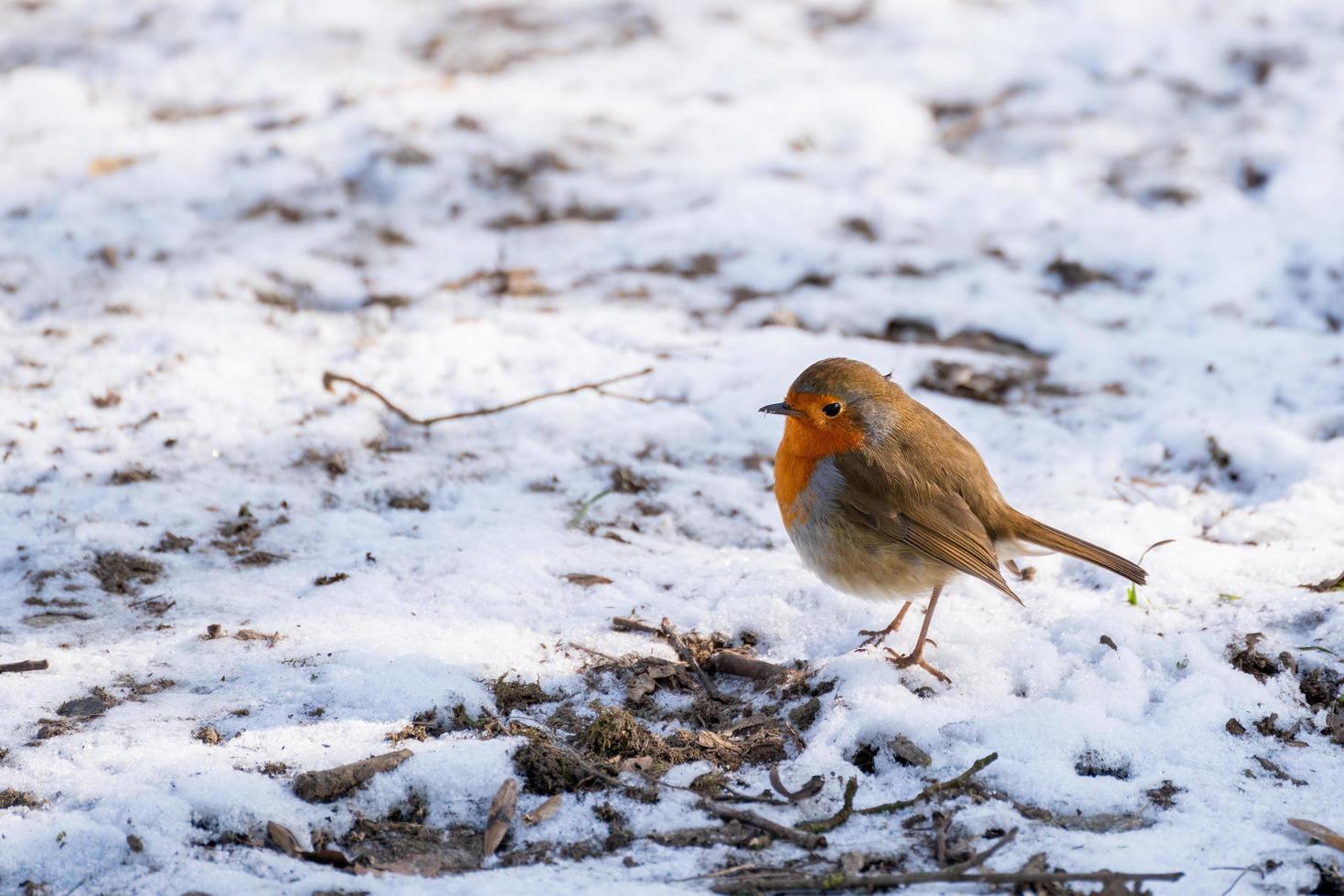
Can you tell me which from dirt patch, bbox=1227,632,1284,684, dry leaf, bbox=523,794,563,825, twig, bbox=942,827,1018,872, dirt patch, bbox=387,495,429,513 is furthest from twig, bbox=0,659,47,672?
dirt patch, bbox=1227,632,1284,684

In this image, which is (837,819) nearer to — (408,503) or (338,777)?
(338,777)

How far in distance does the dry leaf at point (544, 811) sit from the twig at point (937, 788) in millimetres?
710

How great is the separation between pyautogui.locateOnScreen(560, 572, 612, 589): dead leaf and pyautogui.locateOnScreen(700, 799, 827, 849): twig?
116 cm

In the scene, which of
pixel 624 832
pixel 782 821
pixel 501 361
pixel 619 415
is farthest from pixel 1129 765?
pixel 501 361

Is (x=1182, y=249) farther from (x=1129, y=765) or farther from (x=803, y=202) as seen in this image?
(x=1129, y=765)

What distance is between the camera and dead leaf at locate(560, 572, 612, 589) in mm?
3800

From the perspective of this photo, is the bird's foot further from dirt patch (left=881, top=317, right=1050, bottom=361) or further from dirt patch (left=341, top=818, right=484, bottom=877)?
dirt patch (left=881, top=317, right=1050, bottom=361)

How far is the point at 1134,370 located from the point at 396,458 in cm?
326

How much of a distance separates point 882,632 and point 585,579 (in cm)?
96

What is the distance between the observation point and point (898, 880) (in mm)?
2447

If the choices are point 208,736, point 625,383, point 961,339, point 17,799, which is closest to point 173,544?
point 208,736

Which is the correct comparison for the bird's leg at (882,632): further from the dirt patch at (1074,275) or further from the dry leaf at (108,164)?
the dry leaf at (108,164)

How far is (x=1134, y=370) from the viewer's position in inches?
208

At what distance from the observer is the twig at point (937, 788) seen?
2.75 m
